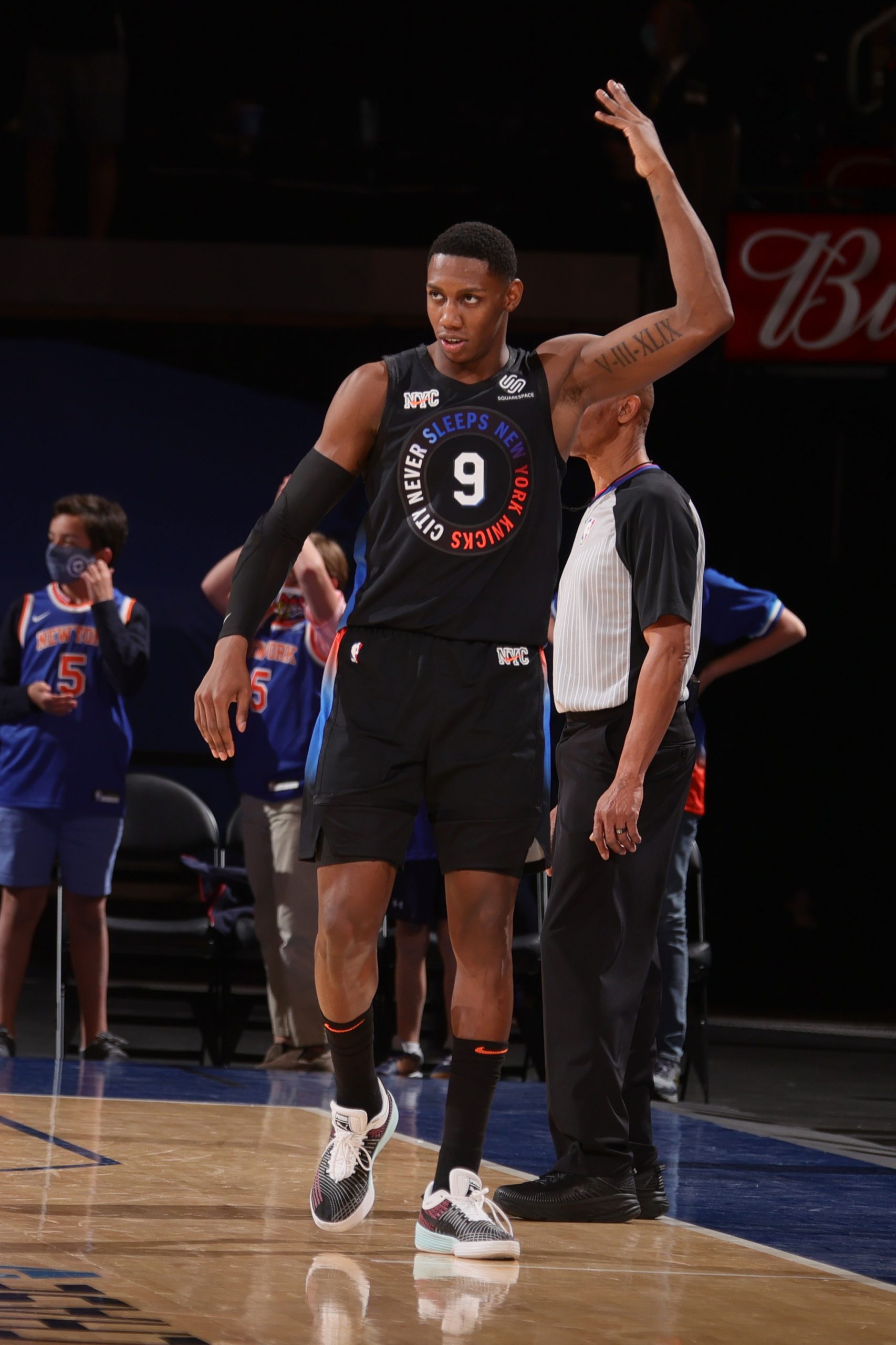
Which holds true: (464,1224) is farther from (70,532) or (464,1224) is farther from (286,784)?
(70,532)

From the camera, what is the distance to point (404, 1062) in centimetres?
668

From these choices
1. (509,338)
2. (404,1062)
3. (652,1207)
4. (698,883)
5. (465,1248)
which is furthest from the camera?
(509,338)

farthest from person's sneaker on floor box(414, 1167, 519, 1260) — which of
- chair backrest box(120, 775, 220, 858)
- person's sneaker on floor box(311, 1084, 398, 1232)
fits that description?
chair backrest box(120, 775, 220, 858)

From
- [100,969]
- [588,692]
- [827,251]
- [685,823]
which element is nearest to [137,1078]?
[100,969]

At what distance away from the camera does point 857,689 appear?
11977mm

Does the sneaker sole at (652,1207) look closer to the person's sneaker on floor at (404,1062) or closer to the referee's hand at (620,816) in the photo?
the referee's hand at (620,816)

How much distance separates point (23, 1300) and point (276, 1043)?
165 inches

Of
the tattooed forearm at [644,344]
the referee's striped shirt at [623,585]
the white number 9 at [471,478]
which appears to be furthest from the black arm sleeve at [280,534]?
the referee's striped shirt at [623,585]

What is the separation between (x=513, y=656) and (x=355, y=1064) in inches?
33.3

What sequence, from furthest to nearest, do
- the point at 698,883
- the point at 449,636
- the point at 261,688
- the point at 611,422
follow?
1. the point at 698,883
2. the point at 261,688
3. the point at 611,422
4. the point at 449,636

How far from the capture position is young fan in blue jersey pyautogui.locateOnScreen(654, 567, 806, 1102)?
6.30 metres

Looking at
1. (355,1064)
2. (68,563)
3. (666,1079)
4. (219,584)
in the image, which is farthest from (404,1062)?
(355,1064)

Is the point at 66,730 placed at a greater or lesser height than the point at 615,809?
greater

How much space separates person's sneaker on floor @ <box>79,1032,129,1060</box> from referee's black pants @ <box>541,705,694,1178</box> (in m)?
3.08
